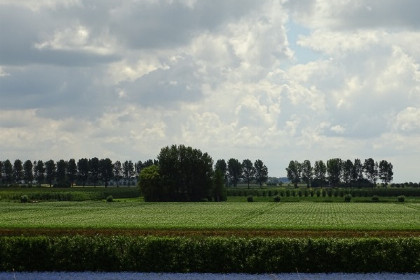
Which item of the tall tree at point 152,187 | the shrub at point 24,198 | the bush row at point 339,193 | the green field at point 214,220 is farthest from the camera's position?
the bush row at point 339,193

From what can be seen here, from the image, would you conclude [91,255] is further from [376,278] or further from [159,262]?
[376,278]

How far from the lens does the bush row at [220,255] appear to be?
29703mm

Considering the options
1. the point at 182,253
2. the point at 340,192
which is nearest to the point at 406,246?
the point at 182,253

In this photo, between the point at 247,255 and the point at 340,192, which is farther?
the point at 340,192

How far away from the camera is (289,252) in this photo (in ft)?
97.7

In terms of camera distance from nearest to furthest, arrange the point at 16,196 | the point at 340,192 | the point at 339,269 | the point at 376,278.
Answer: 1. the point at 376,278
2. the point at 339,269
3. the point at 16,196
4. the point at 340,192

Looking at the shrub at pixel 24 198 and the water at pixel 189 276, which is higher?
the shrub at pixel 24 198

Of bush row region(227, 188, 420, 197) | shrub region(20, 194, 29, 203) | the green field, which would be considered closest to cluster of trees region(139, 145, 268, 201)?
shrub region(20, 194, 29, 203)

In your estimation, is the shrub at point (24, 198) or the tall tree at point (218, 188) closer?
the shrub at point (24, 198)

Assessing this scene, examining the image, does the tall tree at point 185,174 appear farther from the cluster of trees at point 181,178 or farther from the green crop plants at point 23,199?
the green crop plants at point 23,199

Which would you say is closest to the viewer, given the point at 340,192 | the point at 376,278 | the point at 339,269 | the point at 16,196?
the point at 376,278

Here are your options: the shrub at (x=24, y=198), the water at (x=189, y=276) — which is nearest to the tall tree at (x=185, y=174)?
the shrub at (x=24, y=198)

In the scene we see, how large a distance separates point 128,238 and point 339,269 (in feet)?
37.7

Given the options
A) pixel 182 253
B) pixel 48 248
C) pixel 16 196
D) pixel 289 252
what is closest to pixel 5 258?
pixel 48 248
